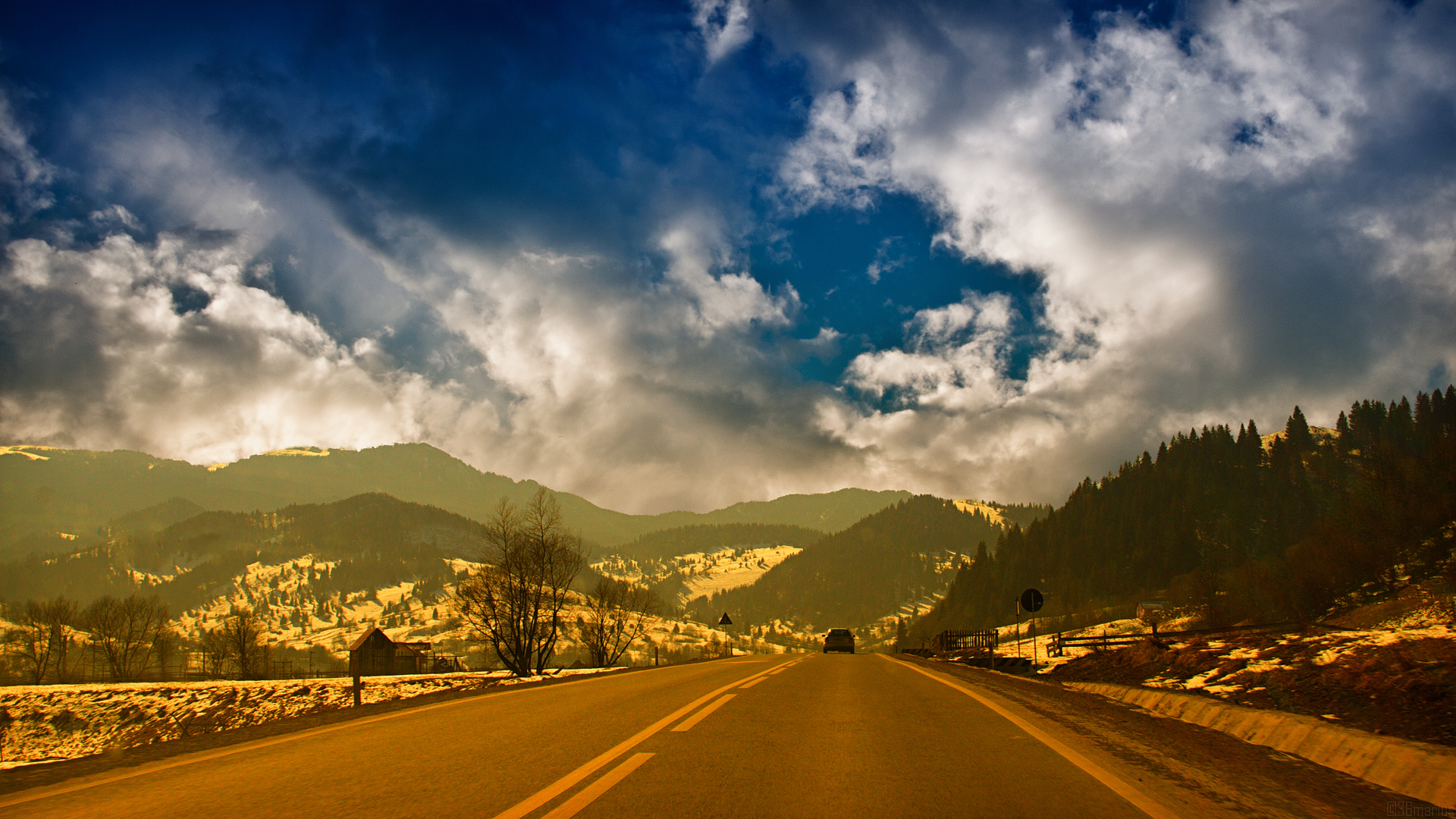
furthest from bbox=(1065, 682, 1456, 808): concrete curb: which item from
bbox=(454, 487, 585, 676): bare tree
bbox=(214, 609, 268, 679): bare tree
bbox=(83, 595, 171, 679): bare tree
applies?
bbox=(83, 595, 171, 679): bare tree

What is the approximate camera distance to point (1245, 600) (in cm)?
7031

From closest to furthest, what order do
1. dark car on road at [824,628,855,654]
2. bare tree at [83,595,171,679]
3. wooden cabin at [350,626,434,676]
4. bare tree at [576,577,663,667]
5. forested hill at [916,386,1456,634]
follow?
dark car on road at [824,628,855,654] < bare tree at [576,577,663,667] < wooden cabin at [350,626,434,676] < forested hill at [916,386,1456,634] < bare tree at [83,595,171,679]

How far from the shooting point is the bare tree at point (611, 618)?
202 feet

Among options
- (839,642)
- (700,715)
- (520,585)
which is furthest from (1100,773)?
(520,585)

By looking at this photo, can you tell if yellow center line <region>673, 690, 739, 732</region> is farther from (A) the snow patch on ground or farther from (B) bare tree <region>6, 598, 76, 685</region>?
(B) bare tree <region>6, 598, 76, 685</region>

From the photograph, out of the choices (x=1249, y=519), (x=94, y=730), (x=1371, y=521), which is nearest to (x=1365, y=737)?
(x=94, y=730)

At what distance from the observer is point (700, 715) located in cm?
878

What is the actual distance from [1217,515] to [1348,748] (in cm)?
15449

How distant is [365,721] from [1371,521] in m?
105

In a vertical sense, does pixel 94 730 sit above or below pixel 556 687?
below

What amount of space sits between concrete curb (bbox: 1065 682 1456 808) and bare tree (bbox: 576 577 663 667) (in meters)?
54.0

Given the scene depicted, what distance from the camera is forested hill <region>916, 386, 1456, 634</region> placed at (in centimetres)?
8000

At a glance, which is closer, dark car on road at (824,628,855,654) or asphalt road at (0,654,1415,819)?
asphalt road at (0,654,1415,819)

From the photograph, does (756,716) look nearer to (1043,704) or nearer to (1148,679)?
(1043,704)
